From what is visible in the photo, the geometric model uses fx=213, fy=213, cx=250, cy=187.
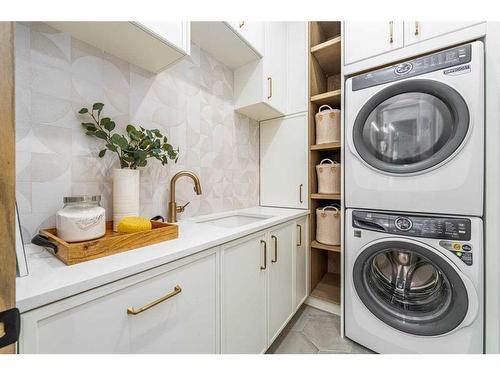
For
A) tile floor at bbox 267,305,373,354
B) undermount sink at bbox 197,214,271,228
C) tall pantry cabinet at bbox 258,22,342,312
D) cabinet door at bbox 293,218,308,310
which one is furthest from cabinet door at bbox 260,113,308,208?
tile floor at bbox 267,305,373,354

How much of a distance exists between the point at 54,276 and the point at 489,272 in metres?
1.72

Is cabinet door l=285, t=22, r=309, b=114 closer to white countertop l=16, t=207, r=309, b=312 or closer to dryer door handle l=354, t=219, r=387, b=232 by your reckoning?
dryer door handle l=354, t=219, r=387, b=232

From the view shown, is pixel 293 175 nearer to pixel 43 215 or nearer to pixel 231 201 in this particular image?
pixel 231 201

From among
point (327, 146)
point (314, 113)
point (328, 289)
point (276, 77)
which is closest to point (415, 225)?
point (327, 146)

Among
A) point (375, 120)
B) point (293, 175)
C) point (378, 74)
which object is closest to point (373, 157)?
point (375, 120)

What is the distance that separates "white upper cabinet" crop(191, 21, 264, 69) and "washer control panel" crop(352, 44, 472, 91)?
722 mm

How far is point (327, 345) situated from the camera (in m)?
1.39

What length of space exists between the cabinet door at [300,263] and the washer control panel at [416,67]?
1007mm

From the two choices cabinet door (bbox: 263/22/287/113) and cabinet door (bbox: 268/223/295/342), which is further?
cabinet door (bbox: 263/22/287/113)

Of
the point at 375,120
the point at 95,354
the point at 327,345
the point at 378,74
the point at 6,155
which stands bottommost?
the point at 327,345

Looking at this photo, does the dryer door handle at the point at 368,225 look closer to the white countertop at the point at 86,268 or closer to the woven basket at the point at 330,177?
the woven basket at the point at 330,177

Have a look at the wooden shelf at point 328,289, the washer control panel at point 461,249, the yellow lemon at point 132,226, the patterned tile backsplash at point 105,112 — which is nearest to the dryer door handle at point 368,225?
the washer control panel at point 461,249

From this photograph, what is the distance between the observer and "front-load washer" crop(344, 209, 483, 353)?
1.03 meters

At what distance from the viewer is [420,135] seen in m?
1.15
